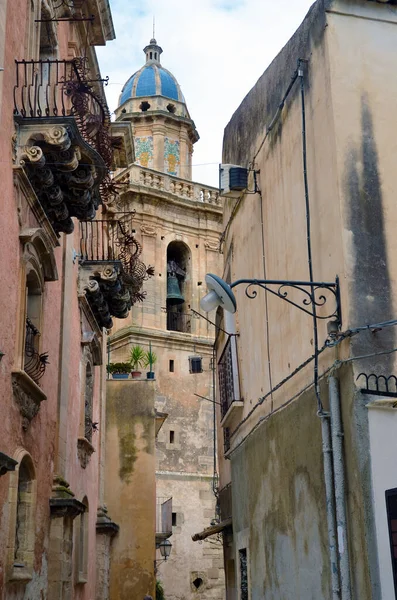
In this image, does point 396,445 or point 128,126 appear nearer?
point 396,445

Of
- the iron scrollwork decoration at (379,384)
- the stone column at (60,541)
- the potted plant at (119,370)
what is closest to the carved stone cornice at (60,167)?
the stone column at (60,541)

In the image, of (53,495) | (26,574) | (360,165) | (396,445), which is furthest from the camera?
(53,495)

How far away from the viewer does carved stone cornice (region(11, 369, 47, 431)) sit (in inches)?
416

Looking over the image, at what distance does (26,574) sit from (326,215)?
5.86 meters

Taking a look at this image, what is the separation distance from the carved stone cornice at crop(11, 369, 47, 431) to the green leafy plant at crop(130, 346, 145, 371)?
1768 centimetres

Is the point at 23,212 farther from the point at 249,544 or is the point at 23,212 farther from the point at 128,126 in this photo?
the point at 128,126

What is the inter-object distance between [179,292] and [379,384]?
28.0 meters

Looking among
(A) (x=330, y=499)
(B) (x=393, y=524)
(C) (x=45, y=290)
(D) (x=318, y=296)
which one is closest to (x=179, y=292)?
(C) (x=45, y=290)

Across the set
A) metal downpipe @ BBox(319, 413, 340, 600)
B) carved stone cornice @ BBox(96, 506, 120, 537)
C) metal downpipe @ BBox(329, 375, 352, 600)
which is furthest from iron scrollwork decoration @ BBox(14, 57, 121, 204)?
carved stone cornice @ BBox(96, 506, 120, 537)

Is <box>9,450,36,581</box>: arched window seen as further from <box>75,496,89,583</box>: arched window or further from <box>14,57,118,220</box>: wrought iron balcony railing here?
<box>75,496,89,583</box>: arched window

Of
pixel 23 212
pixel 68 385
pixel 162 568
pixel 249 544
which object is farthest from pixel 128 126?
pixel 162 568

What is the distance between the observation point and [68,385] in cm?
1427

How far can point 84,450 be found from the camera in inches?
630

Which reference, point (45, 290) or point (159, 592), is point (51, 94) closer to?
point (45, 290)
